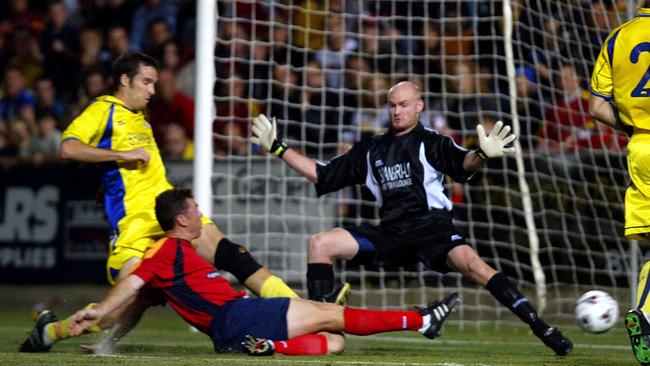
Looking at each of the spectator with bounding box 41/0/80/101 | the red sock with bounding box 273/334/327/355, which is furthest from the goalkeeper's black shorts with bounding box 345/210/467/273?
the spectator with bounding box 41/0/80/101

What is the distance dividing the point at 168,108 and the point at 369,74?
2928mm

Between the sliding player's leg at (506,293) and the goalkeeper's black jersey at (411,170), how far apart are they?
0.42m

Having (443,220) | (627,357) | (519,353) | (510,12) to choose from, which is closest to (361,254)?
(443,220)

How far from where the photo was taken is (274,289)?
7.25m

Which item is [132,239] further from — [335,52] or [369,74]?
[335,52]

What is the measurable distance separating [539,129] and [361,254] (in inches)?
164

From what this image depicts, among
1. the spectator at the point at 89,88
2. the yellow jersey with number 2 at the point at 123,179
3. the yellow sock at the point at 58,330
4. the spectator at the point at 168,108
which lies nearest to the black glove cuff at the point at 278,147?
the yellow jersey with number 2 at the point at 123,179

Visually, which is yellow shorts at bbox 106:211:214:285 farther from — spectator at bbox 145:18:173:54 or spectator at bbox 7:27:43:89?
spectator at bbox 7:27:43:89

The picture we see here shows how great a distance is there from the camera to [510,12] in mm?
10344

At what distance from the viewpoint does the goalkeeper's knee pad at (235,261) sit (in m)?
7.34

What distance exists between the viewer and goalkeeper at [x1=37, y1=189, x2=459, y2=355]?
6.55 metres

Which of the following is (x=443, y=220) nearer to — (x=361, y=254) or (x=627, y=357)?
(x=361, y=254)

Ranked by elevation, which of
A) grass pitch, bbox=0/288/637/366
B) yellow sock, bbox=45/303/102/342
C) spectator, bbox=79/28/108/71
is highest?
spectator, bbox=79/28/108/71

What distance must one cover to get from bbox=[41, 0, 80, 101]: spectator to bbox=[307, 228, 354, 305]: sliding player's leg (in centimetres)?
790
